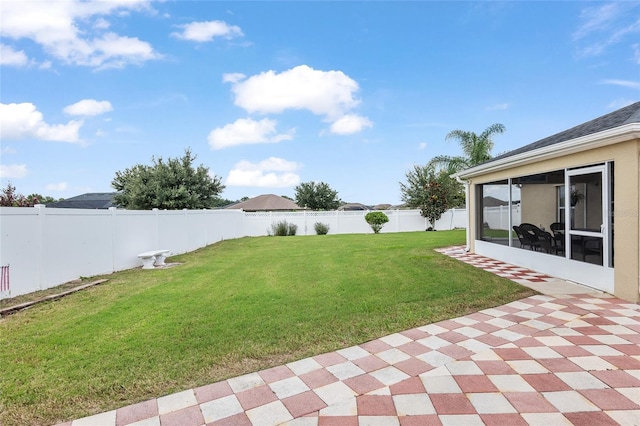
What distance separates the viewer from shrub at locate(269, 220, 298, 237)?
21.0 metres

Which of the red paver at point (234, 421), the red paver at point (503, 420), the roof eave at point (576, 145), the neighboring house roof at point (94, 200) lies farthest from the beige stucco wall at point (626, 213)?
the neighboring house roof at point (94, 200)

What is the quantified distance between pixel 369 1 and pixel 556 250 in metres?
10.8

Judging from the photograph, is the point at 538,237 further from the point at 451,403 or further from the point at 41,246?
the point at 41,246

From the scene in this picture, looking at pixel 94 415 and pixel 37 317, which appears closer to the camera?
pixel 94 415

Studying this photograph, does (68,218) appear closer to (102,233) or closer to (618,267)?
(102,233)

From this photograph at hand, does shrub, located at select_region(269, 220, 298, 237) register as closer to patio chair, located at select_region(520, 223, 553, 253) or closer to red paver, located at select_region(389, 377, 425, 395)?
patio chair, located at select_region(520, 223, 553, 253)

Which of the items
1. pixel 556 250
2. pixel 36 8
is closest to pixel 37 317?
pixel 36 8

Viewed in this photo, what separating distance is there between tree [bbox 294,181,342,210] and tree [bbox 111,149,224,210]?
22188 mm

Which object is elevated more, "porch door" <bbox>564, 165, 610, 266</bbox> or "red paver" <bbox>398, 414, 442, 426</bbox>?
"porch door" <bbox>564, 165, 610, 266</bbox>

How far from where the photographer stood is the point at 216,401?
2746 mm

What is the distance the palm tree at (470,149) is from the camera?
2167 cm

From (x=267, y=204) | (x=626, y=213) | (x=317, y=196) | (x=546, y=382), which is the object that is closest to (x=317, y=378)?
(x=546, y=382)

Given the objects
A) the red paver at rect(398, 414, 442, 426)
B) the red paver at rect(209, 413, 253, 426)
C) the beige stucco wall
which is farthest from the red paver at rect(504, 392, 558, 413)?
the beige stucco wall

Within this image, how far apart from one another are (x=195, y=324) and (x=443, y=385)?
3267mm
